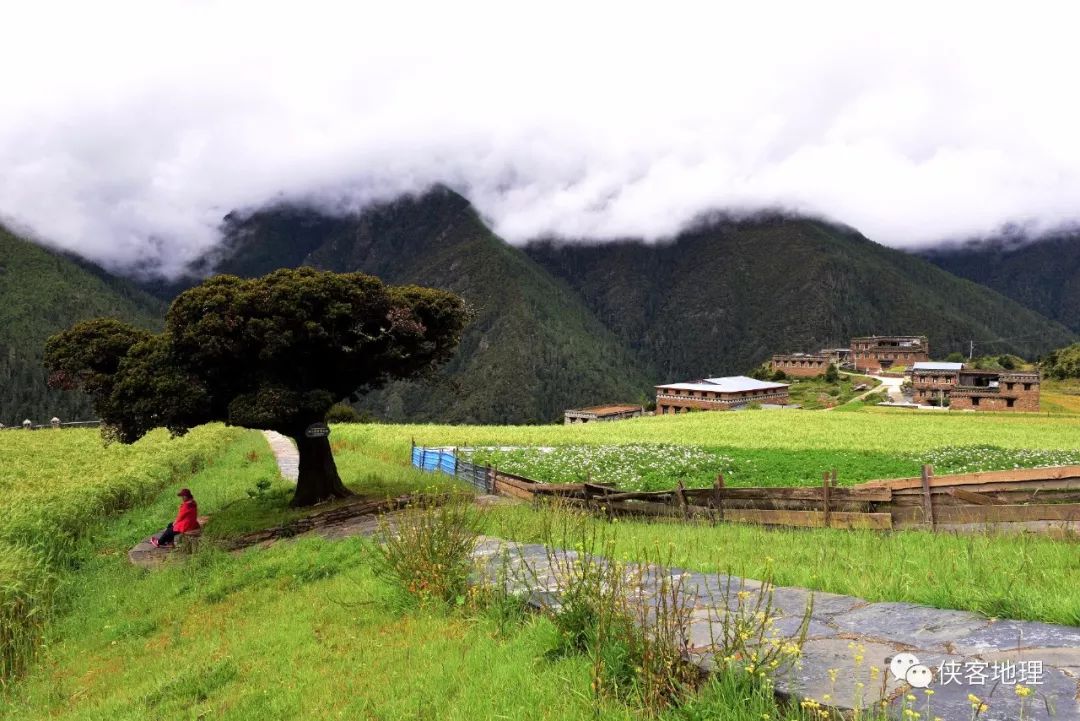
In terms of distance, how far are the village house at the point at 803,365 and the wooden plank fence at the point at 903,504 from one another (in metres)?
113

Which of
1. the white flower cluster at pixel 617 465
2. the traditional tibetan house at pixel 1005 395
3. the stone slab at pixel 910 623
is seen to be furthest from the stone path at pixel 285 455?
the traditional tibetan house at pixel 1005 395

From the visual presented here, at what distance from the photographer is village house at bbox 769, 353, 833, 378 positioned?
393 ft

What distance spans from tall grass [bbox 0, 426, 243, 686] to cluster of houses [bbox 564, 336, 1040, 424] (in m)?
54.1

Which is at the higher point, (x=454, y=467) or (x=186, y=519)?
(x=186, y=519)

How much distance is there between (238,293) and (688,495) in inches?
460

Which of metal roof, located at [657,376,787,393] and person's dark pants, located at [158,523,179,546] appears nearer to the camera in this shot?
person's dark pants, located at [158,523,179,546]

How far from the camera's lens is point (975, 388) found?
75562mm

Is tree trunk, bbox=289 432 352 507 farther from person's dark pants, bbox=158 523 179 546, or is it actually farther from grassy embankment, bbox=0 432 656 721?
grassy embankment, bbox=0 432 656 721

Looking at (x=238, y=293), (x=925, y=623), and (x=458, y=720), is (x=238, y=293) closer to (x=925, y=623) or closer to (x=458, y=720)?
(x=458, y=720)

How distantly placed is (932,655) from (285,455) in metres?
33.2

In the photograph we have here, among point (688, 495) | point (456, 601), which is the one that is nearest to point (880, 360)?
point (688, 495)

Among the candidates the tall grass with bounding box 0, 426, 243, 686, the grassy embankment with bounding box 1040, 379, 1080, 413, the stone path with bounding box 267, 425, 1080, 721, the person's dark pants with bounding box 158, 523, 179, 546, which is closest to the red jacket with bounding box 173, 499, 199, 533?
the person's dark pants with bounding box 158, 523, 179, 546

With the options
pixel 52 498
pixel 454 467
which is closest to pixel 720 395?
pixel 454 467

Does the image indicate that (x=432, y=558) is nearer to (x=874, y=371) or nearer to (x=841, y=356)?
(x=874, y=371)
